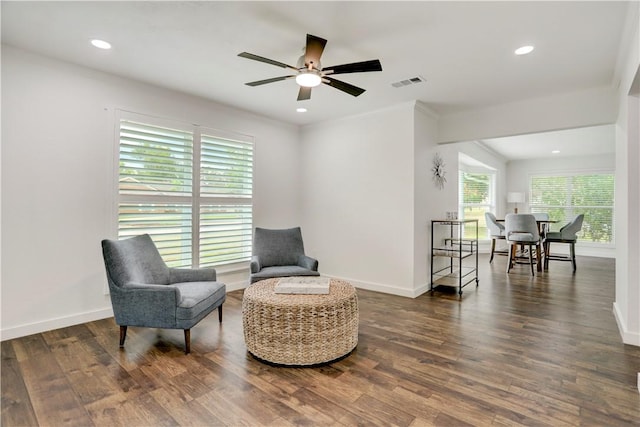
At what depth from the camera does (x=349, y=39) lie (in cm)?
268

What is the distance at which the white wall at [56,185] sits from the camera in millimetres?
2887

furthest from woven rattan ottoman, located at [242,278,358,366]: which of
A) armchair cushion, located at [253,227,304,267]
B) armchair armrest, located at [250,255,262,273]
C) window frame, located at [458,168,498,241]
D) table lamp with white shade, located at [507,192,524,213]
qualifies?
table lamp with white shade, located at [507,192,524,213]

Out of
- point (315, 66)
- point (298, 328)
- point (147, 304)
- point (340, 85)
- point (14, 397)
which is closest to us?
point (14, 397)

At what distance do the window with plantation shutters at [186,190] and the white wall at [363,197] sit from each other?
3.69 ft

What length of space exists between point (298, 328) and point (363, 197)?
2730mm

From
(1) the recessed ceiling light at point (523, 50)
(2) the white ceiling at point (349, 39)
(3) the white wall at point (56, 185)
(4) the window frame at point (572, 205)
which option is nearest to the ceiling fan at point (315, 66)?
(2) the white ceiling at point (349, 39)

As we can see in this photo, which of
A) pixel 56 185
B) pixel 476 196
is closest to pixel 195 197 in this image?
pixel 56 185

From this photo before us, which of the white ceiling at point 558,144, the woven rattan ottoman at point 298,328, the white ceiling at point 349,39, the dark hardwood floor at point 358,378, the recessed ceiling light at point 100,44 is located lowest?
the dark hardwood floor at point 358,378

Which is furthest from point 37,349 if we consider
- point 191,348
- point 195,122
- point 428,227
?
point 428,227

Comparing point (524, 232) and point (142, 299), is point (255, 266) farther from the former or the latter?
point (524, 232)

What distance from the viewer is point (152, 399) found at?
2014 millimetres

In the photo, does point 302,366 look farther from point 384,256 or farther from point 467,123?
point 467,123

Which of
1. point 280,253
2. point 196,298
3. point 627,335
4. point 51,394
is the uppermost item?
point 280,253

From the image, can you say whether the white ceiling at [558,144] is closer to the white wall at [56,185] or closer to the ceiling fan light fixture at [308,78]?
the ceiling fan light fixture at [308,78]
